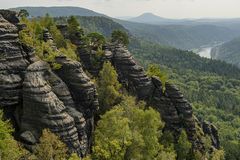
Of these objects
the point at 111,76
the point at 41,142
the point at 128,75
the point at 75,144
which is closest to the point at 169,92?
the point at 128,75

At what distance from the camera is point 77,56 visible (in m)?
114

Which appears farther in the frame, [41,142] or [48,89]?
[48,89]

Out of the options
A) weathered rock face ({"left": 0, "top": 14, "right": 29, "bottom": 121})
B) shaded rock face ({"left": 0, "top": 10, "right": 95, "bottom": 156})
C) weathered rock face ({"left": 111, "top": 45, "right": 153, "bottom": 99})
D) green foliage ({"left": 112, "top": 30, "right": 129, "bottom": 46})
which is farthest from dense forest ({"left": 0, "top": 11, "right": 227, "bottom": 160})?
green foliage ({"left": 112, "top": 30, "right": 129, "bottom": 46})

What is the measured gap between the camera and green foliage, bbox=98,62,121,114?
323 ft

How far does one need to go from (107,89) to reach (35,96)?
30.8 m

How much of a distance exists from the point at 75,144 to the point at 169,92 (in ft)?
158

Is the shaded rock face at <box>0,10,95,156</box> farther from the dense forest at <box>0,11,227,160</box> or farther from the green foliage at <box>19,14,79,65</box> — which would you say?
the green foliage at <box>19,14,79,65</box>

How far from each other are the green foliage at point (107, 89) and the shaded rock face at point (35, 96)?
1503cm

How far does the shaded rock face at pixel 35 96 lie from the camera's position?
233 ft

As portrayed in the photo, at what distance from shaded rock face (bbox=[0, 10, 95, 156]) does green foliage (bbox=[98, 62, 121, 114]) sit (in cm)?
1503

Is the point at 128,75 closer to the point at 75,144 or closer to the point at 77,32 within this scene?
the point at 77,32

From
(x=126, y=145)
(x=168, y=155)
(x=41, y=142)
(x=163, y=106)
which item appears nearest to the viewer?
(x=41, y=142)

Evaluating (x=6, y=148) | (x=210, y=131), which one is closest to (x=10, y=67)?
(x=6, y=148)

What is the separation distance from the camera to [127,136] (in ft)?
266
